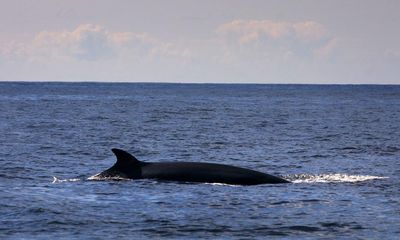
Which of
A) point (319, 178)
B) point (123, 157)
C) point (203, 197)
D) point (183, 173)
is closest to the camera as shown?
point (203, 197)

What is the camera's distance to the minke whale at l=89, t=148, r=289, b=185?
23.3 meters

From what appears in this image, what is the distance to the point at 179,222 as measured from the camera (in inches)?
704

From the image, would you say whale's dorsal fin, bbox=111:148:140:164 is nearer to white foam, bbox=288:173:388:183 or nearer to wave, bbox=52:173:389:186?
wave, bbox=52:173:389:186

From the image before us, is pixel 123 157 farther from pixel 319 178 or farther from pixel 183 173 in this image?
pixel 319 178

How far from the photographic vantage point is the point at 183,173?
77.4 feet

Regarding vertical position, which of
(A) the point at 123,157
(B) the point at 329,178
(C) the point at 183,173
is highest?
(A) the point at 123,157

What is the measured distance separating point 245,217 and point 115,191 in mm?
4375

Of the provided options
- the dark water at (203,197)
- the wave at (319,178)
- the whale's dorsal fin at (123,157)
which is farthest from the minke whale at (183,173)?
the dark water at (203,197)

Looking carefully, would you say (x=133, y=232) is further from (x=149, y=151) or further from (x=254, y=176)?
(x=149, y=151)

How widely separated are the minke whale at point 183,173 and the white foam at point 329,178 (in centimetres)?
106

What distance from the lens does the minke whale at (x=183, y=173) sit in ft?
76.6

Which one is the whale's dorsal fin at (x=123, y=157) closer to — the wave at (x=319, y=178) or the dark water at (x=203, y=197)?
the wave at (x=319, y=178)

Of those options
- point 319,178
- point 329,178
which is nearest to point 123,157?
point 319,178

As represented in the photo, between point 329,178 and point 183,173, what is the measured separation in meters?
4.42
